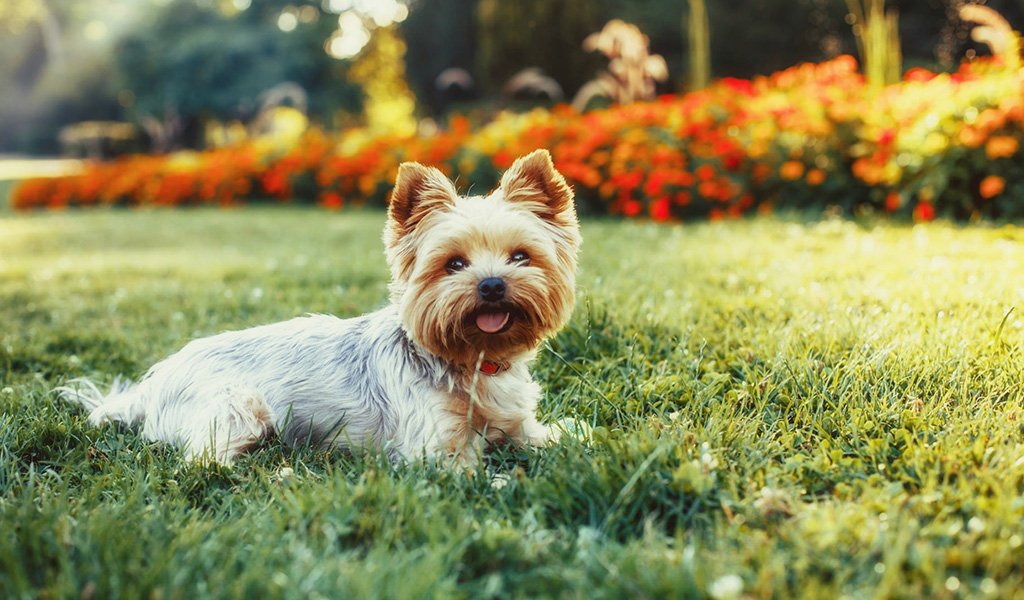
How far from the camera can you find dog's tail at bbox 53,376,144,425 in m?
3.86

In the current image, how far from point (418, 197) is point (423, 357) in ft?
2.48

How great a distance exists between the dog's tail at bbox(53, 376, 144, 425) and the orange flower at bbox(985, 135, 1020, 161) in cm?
788

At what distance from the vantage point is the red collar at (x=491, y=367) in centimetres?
354

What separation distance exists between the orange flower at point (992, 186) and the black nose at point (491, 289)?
259 inches

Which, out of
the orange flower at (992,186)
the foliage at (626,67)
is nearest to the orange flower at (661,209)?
the foliage at (626,67)

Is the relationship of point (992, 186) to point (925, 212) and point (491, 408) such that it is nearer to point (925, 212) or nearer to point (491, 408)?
point (925, 212)

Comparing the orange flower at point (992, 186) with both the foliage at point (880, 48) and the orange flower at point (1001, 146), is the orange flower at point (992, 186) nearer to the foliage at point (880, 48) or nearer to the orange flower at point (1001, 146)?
the orange flower at point (1001, 146)

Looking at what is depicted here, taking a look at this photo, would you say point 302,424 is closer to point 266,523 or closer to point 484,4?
point 266,523

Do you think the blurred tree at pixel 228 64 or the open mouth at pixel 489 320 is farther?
the blurred tree at pixel 228 64

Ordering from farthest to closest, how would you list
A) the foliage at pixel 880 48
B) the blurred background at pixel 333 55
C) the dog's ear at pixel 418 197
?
the blurred background at pixel 333 55, the foliage at pixel 880 48, the dog's ear at pixel 418 197

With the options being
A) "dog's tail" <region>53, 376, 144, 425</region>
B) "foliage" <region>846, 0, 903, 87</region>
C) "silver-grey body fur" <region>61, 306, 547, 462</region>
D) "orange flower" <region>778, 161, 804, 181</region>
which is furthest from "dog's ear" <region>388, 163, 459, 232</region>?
"foliage" <region>846, 0, 903, 87</region>

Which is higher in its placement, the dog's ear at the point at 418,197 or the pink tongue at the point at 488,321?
the dog's ear at the point at 418,197

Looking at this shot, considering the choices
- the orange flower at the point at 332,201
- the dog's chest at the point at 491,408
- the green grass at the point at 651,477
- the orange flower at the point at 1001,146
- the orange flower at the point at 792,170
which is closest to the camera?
the green grass at the point at 651,477

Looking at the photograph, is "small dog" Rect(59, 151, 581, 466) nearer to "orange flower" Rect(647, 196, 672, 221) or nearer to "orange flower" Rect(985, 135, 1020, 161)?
"orange flower" Rect(985, 135, 1020, 161)
